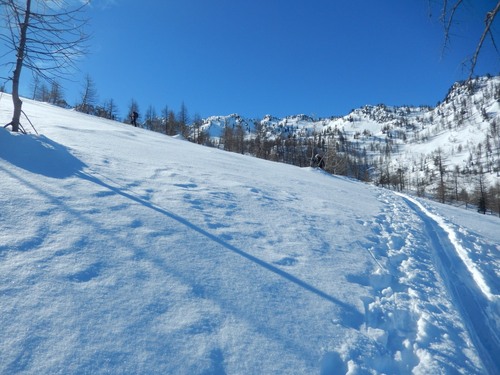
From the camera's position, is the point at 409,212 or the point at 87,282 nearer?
the point at 87,282

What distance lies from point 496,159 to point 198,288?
521ft

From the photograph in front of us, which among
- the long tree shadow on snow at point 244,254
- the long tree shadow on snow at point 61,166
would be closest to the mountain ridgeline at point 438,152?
the long tree shadow on snow at point 61,166

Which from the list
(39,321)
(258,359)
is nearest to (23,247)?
(39,321)

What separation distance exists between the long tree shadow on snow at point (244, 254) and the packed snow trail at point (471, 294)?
4.44 feet

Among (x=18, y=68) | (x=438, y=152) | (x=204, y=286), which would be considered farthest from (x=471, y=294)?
(x=438, y=152)

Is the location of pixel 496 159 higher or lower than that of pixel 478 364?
higher

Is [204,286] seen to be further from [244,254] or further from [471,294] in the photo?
[471,294]

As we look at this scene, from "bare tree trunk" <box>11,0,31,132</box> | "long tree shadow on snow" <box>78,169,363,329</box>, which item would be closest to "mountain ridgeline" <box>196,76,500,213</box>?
"bare tree trunk" <box>11,0,31,132</box>

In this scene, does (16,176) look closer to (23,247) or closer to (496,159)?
(23,247)

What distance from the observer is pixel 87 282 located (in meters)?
2.44

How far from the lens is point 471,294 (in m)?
4.10

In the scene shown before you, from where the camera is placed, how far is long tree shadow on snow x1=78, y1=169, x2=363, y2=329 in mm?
2994

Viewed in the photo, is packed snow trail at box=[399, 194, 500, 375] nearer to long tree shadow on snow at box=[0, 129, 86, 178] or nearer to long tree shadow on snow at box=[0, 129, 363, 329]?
long tree shadow on snow at box=[0, 129, 363, 329]

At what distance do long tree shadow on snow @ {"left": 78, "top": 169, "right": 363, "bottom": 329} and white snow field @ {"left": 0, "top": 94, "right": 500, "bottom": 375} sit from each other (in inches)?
0.8
